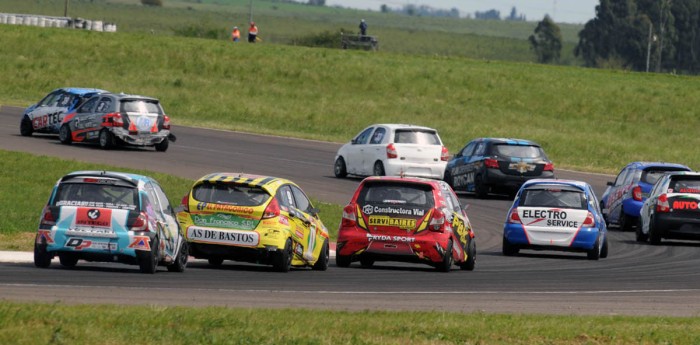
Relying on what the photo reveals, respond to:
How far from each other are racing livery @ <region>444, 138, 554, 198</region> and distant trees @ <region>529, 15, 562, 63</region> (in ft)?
485

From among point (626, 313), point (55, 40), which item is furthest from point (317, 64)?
point (626, 313)

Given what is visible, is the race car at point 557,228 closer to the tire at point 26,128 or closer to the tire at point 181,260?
the tire at point 181,260

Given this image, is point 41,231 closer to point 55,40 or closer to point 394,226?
point 394,226

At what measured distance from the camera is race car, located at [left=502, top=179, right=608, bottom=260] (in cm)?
2541

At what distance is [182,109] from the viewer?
6431 centimetres

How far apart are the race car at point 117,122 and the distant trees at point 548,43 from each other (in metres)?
145

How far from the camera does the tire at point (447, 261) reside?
2164 centimetres

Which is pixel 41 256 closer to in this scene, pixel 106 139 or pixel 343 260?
pixel 343 260

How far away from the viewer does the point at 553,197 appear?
2602 centimetres

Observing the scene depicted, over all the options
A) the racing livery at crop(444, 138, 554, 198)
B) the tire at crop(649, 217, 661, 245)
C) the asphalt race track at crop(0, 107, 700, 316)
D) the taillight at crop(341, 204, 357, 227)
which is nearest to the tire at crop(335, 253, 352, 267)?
the asphalt race track at crop(0, 107, 700, 316)

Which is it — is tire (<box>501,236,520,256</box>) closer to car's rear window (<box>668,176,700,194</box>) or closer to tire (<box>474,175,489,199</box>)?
car's rear window (<box>668,176,700,194</box>)

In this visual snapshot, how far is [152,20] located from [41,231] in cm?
15873

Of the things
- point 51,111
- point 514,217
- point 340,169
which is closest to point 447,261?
point 514,217

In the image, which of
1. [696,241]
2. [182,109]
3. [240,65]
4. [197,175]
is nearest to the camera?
[696,241]
